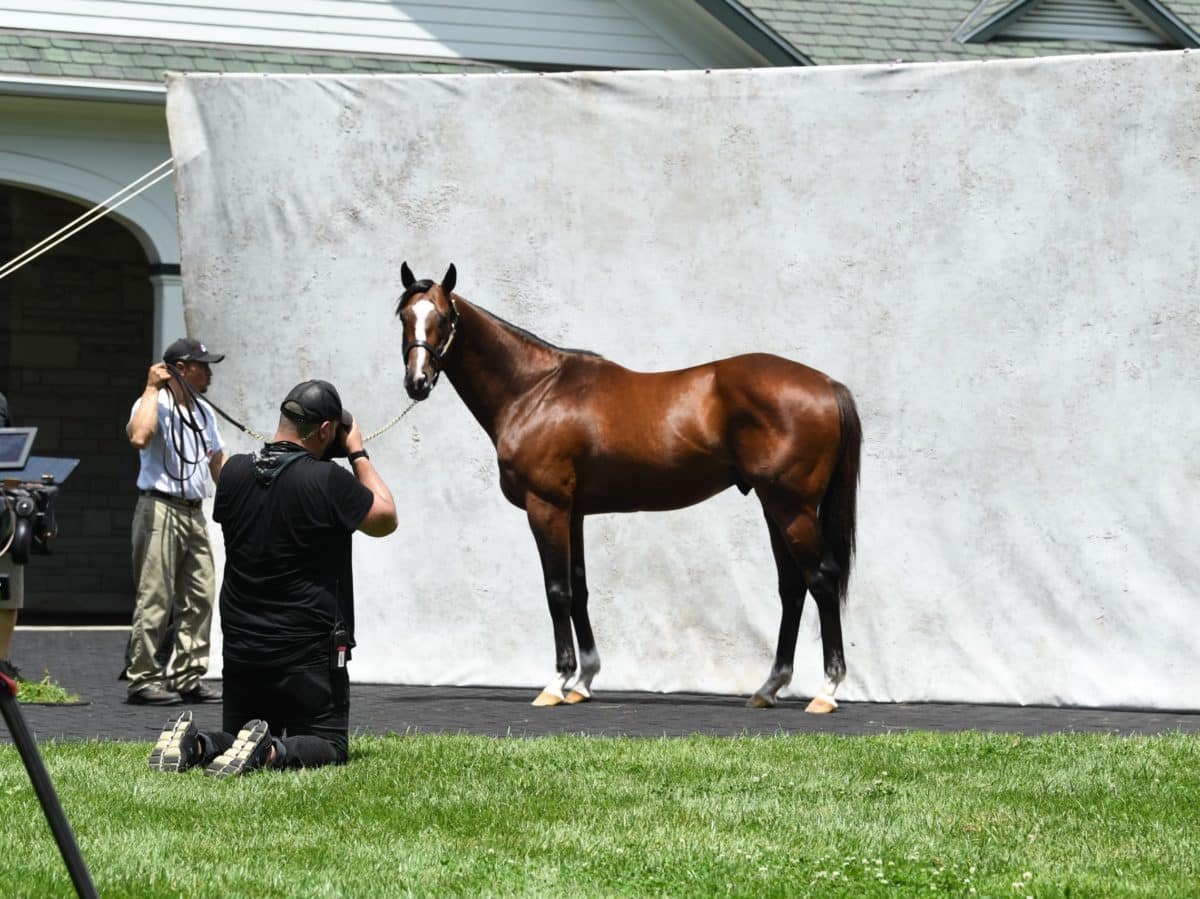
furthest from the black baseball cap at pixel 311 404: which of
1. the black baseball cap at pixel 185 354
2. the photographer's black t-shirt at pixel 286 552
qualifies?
the black baseball cap at pixel 185 354

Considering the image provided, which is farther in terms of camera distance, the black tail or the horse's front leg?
the horse's front leg

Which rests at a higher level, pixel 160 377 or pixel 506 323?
pixel 506 323

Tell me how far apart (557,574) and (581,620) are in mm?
337

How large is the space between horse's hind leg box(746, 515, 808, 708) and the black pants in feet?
11.7

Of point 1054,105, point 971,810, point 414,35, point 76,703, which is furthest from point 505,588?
point 414,35

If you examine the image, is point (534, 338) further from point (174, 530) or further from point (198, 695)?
point (198, 695)

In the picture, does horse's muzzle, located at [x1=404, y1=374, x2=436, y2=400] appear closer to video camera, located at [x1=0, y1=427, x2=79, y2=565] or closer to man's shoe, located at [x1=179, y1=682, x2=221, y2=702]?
man's shoe, located at [x1=179, y1=682, x2=221, y2=702]

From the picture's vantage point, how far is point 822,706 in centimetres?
1002

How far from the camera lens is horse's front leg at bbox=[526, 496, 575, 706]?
10.4 metres

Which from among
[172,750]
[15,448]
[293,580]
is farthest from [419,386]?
[15,448]

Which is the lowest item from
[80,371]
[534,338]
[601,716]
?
[601,716]

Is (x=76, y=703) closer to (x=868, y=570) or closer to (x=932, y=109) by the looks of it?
(x=868, y=570)

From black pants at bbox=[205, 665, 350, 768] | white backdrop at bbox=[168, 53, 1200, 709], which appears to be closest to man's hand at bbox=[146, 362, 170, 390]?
white backdrop at bbox=[168, 53, 1200, 709]

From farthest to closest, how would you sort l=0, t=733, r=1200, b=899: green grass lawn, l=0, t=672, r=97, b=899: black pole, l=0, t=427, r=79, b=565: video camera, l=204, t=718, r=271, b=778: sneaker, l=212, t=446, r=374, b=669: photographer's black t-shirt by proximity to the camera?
l=212, t=446, r=374, b=669: photographer's black t-shirt
l=204, t=718, r=271, b=778: sneaker
l=0, t=733, r=1200, b=899: green grass lawn
l=0, t=427, r=79, b=565: video camera
l=0, t=672, r=97, b=899: black pole
